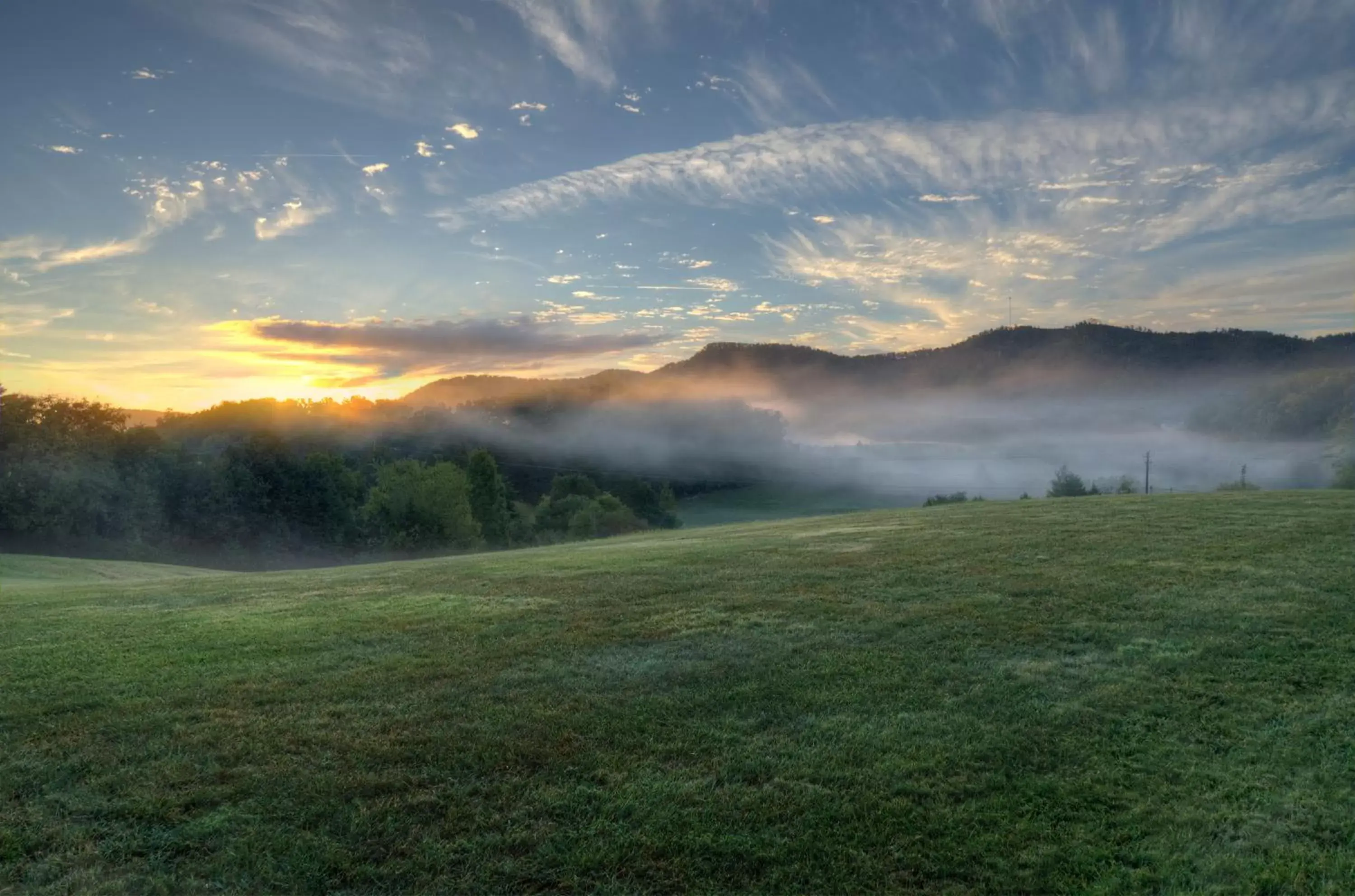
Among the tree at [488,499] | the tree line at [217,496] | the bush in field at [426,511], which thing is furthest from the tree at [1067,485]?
the bush in field at [426,511]

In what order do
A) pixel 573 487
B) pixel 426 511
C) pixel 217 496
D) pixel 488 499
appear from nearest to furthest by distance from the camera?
1. pixel 426 511
2. pixel 217 496
3. pixel 488 499
4. pixel 573 487

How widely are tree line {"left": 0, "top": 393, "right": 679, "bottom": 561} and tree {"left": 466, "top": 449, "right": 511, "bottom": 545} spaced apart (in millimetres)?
111

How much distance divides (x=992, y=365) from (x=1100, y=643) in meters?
175

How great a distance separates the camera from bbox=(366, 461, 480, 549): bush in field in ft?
205

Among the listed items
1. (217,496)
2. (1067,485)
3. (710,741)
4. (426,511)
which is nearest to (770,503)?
(1067,485)

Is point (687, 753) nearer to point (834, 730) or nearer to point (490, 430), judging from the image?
point (834, 730)

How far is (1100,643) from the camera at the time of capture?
30.3ft

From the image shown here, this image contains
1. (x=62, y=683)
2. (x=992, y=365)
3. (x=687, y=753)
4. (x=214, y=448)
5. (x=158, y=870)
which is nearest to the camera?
(x=158, y=870)

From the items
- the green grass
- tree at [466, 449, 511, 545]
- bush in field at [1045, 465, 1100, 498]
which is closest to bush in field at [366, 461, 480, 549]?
tree at [466, 449, 511, 545]

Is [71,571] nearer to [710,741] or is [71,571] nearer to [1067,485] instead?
[710,741]

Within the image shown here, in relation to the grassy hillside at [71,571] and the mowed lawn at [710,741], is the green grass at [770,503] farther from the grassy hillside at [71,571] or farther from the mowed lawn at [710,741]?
the mowed lawn at [710,741]

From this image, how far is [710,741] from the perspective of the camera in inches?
264

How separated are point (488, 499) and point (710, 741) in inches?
2630

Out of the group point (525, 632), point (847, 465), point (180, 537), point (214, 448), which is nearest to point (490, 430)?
point (214, 448)
